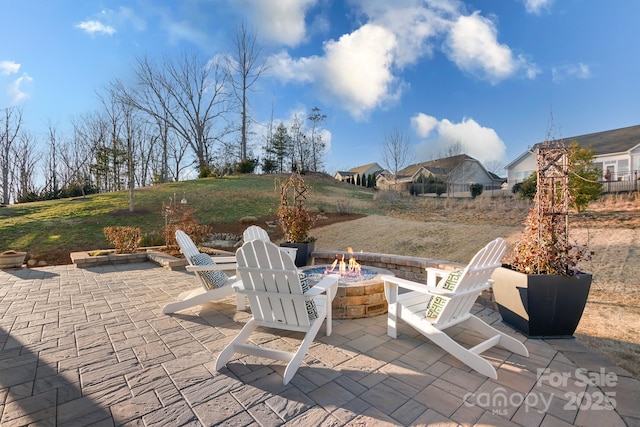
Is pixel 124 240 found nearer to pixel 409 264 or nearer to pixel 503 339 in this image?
pixel 409 264

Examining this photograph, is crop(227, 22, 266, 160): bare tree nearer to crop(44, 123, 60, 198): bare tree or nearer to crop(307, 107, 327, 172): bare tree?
crop(307, 107, 327, 172): bare tree

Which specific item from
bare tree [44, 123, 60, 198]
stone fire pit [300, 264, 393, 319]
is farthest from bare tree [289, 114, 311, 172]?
stone fire pit [300, 264, 393, 319]

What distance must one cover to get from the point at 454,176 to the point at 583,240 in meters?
21.0

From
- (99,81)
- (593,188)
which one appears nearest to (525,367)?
(593,188)

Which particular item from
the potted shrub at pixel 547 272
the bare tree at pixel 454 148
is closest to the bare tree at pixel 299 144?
the bare tree at pixel 454 148

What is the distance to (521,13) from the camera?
7.95 m

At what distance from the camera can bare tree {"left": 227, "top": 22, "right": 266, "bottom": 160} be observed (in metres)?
26.5

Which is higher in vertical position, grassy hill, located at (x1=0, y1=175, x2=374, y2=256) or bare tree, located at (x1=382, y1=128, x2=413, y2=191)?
bare tree, located at (x1=382, y1=128, x2=413, y2=191)

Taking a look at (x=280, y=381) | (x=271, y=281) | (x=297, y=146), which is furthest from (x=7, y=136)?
(x=280, y=381)

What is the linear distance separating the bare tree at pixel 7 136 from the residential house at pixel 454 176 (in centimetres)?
2877

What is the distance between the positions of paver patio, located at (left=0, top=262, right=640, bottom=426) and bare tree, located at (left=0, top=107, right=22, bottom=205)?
2551cm

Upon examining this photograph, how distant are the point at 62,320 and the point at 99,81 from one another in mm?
19237

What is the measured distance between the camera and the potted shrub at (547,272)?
113 inches

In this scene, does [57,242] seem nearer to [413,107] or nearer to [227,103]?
[413,107]
